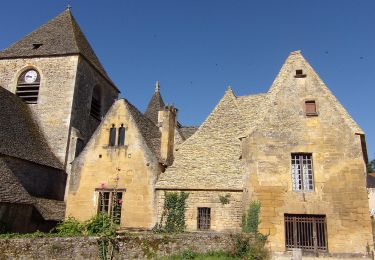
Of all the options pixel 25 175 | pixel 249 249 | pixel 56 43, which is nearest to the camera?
pixel 249 249

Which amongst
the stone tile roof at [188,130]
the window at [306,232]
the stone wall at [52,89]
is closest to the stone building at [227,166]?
the window at [306,232]

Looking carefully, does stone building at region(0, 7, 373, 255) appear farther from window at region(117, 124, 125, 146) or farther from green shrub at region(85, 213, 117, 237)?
green shrub at region(85, 213, 117, 237)

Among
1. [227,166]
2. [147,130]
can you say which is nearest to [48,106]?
[147,130]

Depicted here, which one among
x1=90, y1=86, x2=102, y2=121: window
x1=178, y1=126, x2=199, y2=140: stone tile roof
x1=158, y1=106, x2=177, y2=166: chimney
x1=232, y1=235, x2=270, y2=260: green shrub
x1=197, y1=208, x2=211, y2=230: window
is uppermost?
x1=90, y1=86, x2=102, y2=121: window

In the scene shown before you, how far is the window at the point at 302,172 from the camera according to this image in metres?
14.3

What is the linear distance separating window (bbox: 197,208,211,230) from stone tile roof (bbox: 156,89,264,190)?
1.04m

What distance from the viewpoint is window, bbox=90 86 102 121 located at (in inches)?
1035

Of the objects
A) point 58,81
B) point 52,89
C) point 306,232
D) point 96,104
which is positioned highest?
point 58,81

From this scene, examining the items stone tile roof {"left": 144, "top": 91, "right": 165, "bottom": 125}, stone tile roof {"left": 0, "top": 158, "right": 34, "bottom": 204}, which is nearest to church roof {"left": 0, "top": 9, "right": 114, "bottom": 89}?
stone tile roof {"left": 144, "top": 91, "right": 165, "bottom": 125}

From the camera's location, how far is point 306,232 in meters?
13.8

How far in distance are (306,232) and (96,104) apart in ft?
61.2

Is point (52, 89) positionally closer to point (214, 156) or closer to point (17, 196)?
point (17, 196)

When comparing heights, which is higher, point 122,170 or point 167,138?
point 167,138

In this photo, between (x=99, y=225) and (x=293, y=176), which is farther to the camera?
(x=293, y=176)
